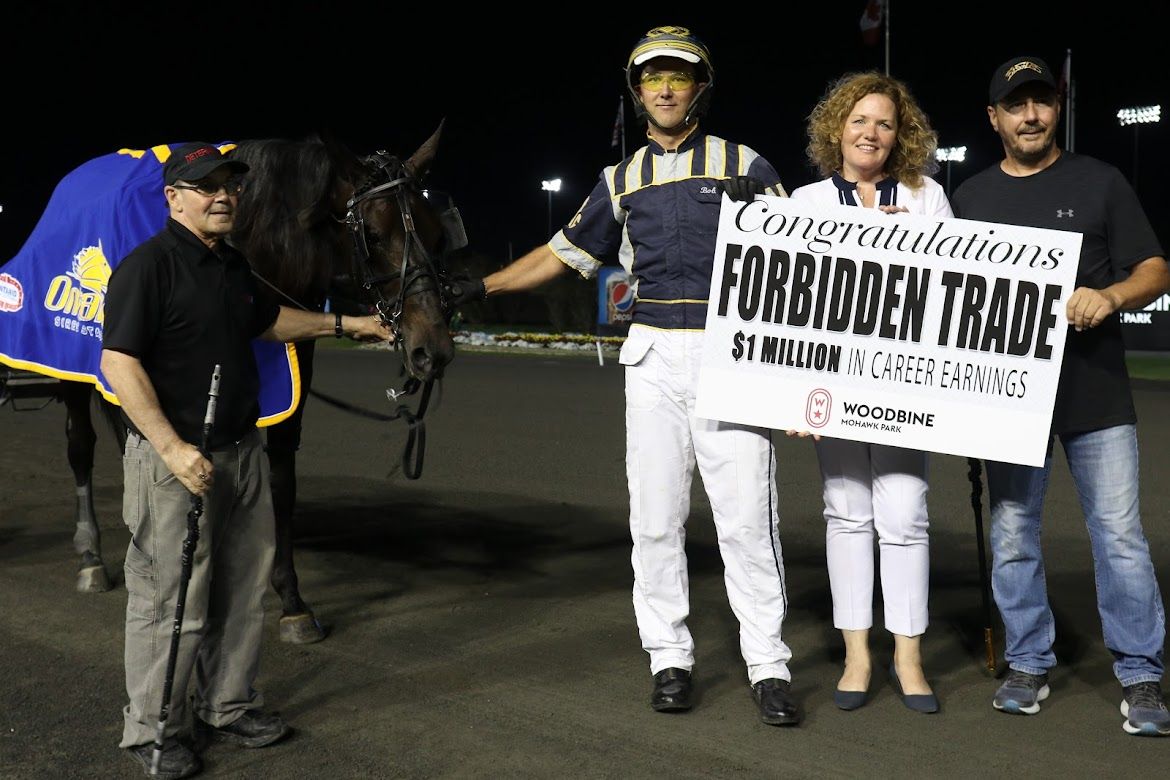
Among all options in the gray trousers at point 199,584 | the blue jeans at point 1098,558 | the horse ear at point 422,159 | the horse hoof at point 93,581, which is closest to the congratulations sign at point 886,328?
the blue jeans at point 1098,558

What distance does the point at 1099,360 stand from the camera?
164 inches

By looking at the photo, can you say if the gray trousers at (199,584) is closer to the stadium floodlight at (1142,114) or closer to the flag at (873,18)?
the flag at (873,18)

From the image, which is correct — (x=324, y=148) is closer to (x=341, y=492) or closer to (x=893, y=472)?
(x=893, y=472)

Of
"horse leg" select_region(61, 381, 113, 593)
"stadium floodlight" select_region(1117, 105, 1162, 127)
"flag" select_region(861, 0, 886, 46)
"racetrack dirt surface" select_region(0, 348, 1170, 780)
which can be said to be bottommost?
"racetrack dirt surface" select_region(0, 348, 1170, 780)

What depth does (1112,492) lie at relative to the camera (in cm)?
413

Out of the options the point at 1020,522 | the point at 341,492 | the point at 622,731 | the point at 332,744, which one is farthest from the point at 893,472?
the point at 341,492

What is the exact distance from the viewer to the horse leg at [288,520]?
522 cm

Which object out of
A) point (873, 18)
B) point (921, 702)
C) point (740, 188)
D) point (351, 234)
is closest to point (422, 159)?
point (351, 234)

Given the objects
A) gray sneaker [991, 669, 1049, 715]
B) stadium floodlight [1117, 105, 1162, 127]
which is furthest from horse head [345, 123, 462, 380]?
stadium floodlight [1117, 105, 1162, 127]

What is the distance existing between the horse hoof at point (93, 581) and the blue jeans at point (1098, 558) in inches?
170

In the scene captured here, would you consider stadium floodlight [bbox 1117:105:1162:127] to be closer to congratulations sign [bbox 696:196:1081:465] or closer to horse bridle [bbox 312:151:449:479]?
congratulations sign [bbox 696:196:1081:465]

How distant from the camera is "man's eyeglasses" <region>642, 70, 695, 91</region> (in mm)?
4199

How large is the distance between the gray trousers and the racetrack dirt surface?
0.71 ft

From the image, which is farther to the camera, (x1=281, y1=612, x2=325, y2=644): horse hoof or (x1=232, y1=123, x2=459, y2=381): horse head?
(x1=281, y1=612, x2=325, y2=644): horse hoof
